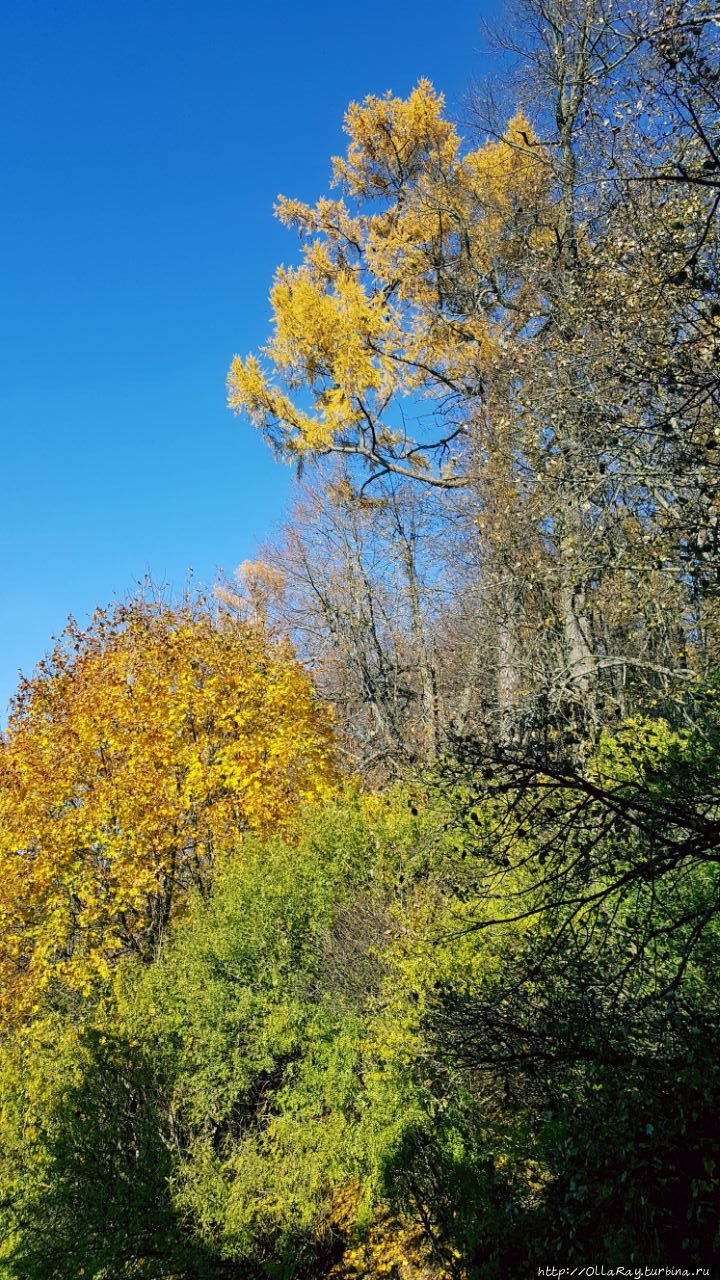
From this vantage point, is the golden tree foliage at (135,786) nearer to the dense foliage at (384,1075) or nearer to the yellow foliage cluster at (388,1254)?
the dense foliage at (384,1075)

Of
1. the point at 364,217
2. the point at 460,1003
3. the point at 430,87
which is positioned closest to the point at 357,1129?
the point at 460,1003

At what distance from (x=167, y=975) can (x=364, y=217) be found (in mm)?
18000

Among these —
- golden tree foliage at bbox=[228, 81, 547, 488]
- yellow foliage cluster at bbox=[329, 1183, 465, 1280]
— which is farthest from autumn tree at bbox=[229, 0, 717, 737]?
yellow foliage cluster at bbox=[329, 1183, 465, 1280]

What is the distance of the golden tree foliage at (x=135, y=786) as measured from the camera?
15.5 meters

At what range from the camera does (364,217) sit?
19.0m

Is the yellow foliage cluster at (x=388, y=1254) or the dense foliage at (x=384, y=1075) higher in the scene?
the dense foliage at (x=384, y=1075)

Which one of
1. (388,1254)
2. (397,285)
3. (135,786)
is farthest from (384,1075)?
(397,285)

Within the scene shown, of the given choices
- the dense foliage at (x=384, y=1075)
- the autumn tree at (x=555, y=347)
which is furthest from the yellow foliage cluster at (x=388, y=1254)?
the autumn tree at (x=555, y=347)

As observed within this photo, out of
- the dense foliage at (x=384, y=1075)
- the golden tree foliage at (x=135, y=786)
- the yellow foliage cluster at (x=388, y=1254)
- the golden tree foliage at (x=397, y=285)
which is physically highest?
the golden tree foliage at (x=397, y=285)

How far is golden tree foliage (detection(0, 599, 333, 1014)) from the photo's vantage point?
50.7ft

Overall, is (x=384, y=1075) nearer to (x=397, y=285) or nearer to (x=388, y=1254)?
(x=388, y=1254)

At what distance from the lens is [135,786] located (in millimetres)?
15711

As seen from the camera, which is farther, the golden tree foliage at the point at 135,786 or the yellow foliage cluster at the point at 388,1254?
the golden tree foliage at the point at 135,786

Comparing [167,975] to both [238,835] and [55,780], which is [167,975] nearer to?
[238,835]
